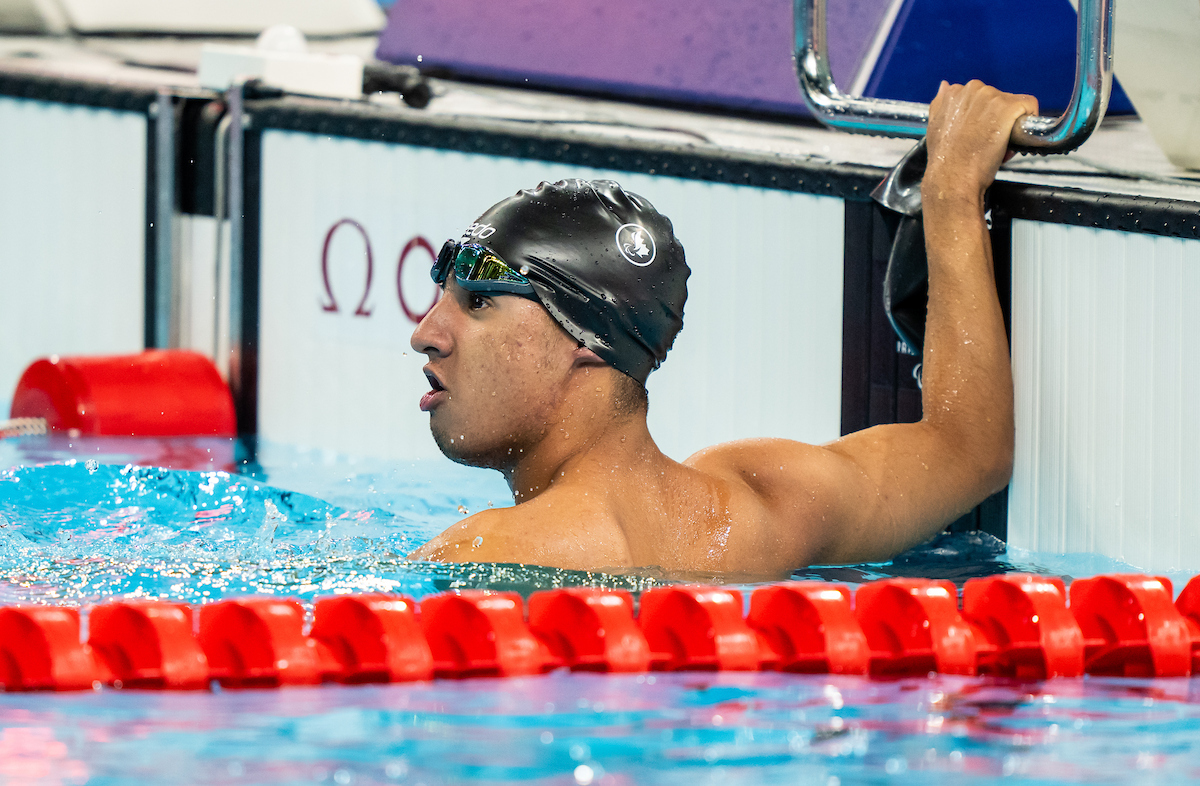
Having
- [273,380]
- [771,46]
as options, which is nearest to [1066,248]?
[273,380]

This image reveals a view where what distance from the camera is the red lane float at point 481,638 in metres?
2.05

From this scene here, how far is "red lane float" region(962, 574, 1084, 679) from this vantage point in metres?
2.09

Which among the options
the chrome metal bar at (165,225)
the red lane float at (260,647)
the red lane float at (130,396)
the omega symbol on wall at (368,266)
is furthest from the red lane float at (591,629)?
the chrome metal bar at (165,225)

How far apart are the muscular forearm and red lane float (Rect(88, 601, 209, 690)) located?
54.5 inches

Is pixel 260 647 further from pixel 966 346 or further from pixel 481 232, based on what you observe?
pixel 966 346

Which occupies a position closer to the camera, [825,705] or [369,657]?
[825,705]

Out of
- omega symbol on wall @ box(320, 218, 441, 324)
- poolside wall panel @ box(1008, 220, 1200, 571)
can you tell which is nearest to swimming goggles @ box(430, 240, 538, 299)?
poolside wall panel @ box(1008, 220, 1200, 571)

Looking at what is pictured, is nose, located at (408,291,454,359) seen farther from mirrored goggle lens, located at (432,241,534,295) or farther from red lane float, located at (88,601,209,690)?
red lane float, located at (88,601,209,690)

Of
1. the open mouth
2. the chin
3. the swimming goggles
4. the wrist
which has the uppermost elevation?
the wrist

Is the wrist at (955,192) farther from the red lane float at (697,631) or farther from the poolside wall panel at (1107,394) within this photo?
the red lane float at (697,631)

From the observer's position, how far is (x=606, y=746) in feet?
5.42

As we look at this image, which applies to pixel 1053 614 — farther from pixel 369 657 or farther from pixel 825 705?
pixel 369 657

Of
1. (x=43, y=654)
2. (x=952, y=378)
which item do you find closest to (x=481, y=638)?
(x=43, y=654)

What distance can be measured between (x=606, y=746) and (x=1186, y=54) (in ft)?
6.88
